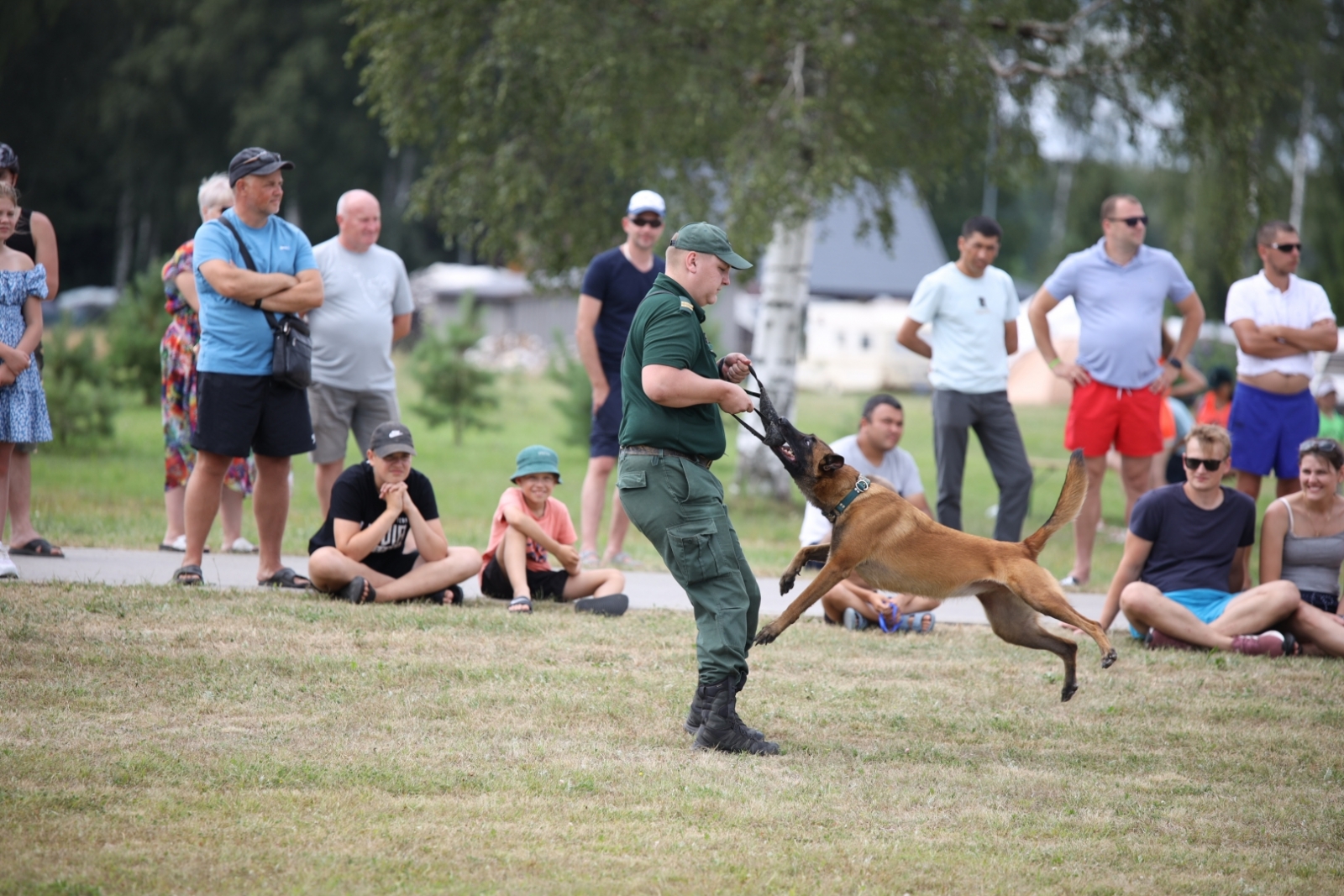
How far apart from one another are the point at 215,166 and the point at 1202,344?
31.9m

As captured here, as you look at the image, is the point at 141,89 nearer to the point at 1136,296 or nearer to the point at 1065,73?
the point at 1065,73

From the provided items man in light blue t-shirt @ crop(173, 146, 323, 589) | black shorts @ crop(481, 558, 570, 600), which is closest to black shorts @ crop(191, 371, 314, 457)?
man in light blue t-shirt @ crop(173, 146, 323, 589)

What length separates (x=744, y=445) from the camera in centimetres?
1382

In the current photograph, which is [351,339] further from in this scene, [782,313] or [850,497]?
[782,313]

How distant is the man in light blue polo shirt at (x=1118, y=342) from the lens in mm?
8547

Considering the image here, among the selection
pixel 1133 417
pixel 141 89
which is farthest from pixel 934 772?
pixel 141 89

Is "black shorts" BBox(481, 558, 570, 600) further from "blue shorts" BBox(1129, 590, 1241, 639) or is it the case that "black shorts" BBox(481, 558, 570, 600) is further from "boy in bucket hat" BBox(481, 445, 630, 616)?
"blue shorts" BBox(1129, 590, 1241, 639)

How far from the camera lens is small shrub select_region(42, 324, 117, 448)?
15648 mm

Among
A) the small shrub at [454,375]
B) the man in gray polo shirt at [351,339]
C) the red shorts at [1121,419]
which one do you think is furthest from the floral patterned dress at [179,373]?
the small shrub at [454,375]

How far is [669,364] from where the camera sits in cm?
467

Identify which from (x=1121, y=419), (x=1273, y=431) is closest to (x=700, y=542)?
(x=1121, y=419)

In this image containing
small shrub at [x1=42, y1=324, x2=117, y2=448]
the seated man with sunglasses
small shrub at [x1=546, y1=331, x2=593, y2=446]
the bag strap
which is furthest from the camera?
small shrub at [x1=546, y1=331, x2=593, y2=446]

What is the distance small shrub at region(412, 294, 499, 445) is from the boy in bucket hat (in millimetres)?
12358

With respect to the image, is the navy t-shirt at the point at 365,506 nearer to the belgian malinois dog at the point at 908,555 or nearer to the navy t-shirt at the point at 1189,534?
the belgian malinois dog at the point at 908,555
